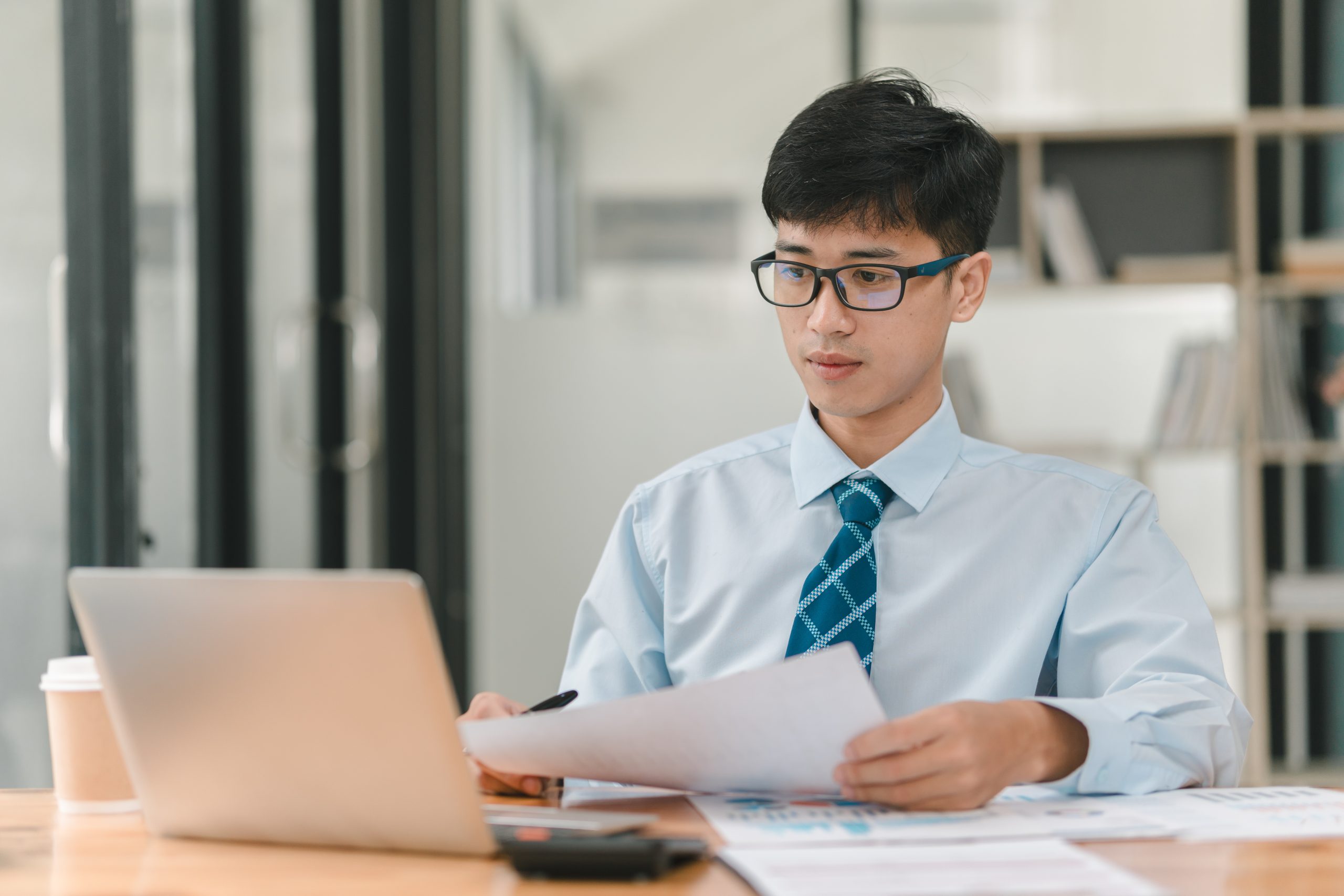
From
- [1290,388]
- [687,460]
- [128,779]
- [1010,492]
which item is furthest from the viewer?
[1290,388]

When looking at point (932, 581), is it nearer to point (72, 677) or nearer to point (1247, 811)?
point (1247, 811)

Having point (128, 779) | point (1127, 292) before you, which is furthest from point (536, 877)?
point (1127, 292)

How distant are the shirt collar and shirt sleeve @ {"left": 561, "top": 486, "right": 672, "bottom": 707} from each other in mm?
181

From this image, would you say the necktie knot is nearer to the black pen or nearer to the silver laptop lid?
the black pen

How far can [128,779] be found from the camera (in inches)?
42.2

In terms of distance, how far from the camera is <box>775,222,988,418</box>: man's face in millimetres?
1340

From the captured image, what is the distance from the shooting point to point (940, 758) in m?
0.95

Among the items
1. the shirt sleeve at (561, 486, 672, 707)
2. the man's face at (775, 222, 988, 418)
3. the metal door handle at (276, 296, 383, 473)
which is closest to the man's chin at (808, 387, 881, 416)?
the man's face at (775, 222, 988, 418)

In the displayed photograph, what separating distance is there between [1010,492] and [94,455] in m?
1.32

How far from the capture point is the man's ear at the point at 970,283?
142 centimetres

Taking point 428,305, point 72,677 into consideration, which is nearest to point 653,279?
point 428,305

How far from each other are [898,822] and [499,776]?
33cm

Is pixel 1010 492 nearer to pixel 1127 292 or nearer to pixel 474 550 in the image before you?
pixel 1127 292

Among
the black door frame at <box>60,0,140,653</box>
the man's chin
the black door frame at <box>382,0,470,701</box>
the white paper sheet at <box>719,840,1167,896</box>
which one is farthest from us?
the black door frame at <box>382,0,470,701</box>
